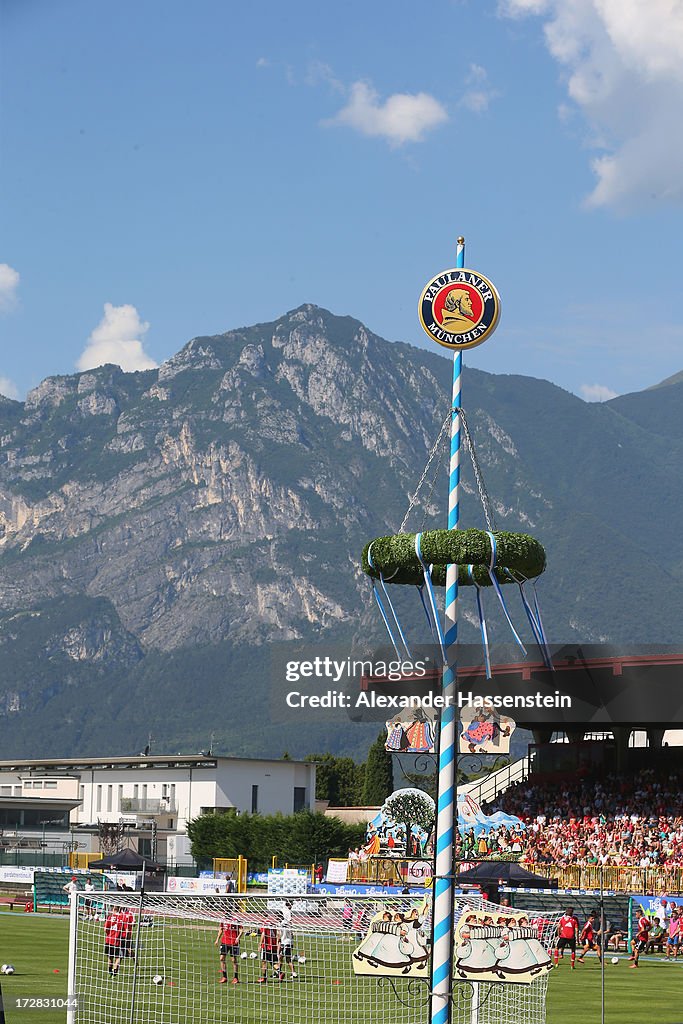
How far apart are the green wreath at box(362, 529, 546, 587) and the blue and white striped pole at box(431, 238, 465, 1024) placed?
277 mm

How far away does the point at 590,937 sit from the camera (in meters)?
40.8

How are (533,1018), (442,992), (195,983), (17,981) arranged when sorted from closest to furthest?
(442,992), (533,1018), (17,981), (195,983)

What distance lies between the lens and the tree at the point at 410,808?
191 ft

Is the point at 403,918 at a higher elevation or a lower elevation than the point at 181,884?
higher

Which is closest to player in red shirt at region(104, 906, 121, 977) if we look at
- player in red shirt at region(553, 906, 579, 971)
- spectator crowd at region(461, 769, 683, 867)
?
player in red shirt at region(553, 906, 579, 971)

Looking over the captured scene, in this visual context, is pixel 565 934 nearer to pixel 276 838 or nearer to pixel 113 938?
pixel 113 938

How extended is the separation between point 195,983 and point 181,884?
2943cm

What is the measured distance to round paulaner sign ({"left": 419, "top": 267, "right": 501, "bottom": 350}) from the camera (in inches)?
706

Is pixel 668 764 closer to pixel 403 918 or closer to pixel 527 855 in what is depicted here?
pixel 527 855

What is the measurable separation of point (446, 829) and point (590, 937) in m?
26.2

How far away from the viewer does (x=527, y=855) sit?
2178 inches

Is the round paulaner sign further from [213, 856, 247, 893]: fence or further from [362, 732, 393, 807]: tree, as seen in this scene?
[362, 732, 393, 807]: tree

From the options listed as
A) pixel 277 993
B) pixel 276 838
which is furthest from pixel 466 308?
pixel 276 838

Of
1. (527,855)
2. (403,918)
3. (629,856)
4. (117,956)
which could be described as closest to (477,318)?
(403,918)
